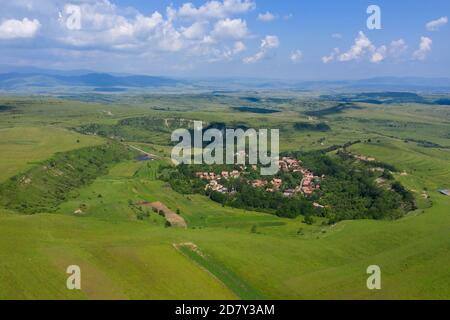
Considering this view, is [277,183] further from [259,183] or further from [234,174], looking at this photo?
[234,174]

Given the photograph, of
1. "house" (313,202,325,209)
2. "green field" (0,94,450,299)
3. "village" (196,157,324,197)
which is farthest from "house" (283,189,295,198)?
"green field" (0,94,450,299)

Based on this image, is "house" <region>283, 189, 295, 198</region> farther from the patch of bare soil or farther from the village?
the patch of bare soil

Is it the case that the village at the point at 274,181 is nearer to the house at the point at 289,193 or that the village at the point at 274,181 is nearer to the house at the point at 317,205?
the house at the point at 289,193

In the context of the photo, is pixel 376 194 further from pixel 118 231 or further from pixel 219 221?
pixel 118 231

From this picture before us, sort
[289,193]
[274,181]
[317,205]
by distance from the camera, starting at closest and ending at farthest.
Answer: [317,205]
[289,193]
[274,181]

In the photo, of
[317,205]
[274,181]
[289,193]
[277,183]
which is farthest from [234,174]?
[317,205]

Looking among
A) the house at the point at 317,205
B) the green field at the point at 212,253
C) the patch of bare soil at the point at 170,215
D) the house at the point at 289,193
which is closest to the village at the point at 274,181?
the house at the point at 289,193

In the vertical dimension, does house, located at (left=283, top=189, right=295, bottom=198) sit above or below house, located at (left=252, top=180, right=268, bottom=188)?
below

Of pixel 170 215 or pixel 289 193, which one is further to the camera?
pixel 289 193
